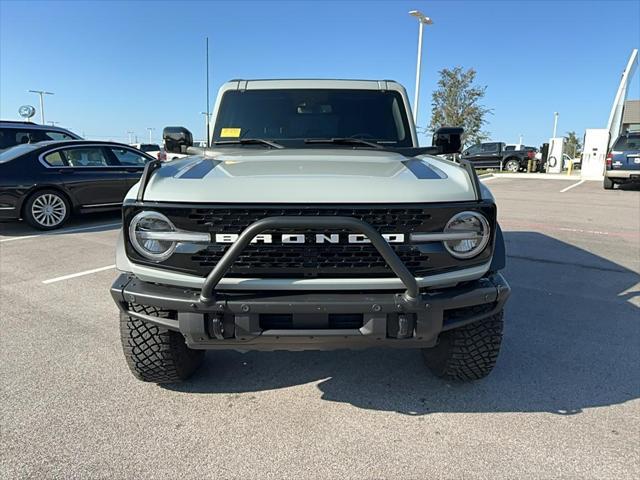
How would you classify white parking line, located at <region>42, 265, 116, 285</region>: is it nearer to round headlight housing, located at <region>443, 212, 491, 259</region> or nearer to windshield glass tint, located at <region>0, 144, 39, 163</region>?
windshield glass tint, located at <region>0, 144, 39, 163</region>

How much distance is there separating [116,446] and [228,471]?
595 mm

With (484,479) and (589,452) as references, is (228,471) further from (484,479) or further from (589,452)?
(589,452)

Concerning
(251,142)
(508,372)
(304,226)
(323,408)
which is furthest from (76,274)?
(508,372)

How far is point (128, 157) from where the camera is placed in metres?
8.98

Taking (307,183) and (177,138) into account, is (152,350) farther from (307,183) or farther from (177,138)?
(177,138)

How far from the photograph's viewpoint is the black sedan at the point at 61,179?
289 inches

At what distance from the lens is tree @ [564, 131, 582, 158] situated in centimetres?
7050

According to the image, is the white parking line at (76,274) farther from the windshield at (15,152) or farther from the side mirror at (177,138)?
the windshield at (15,152)

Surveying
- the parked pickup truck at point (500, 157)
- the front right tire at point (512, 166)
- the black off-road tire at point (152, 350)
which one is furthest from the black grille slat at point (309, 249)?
the front right tire at point (512, 166)

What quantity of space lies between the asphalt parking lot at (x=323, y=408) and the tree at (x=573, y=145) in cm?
7395

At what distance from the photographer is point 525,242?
7.16 meters

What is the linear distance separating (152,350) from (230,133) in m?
1.94

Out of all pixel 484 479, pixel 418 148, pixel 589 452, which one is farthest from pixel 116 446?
pixel 418 148

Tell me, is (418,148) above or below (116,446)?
above
